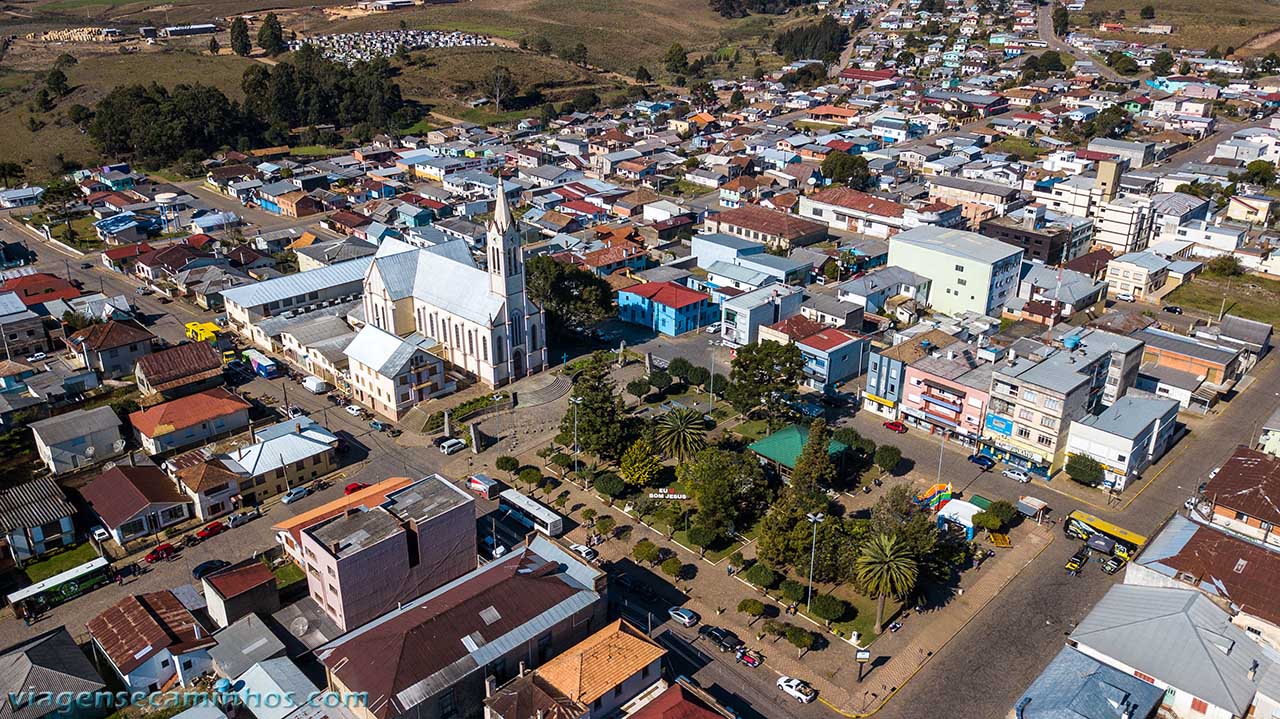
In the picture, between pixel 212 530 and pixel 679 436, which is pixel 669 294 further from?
pixel 212 530

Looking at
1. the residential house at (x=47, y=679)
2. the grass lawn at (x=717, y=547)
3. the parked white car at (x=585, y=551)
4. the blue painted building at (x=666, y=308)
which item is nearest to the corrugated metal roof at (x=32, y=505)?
the residential house at (x=47, y=679)

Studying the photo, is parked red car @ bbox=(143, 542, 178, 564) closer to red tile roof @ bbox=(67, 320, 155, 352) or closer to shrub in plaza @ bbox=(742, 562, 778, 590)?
red tile roof @ bbox=(67, 320, 155, 352)

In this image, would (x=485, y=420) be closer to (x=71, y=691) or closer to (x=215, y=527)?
(x=215, y=527)

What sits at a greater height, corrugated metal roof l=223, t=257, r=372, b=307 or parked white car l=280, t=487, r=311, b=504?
corrugated metal roof l=223, t=257, r=372, b=307

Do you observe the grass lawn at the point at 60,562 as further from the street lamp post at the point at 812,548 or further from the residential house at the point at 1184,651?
the residential house at the point at 1184,651

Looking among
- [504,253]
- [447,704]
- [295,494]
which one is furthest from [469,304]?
[447,704]

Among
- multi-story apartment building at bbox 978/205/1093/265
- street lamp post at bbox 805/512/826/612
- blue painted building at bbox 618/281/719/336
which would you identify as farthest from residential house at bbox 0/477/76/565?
multi-story apartment building at bbox 978/205/1093/265

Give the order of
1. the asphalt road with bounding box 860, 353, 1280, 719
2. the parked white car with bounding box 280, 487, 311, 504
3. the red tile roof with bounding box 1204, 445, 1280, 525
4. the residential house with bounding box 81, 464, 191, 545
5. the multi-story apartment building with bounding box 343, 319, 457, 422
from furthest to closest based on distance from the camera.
Answer: the multi-story apartment building with bounding box 343, 319, 457, 422, the parked white car with bounding box 280, 487, 311, 504, the residential house with bounding box 81, 464, 191, 545, the red tile roof with bounding box 1204, 445, 1280, 525, the asphalt road with bounding box 860, 353, 1280, 719
